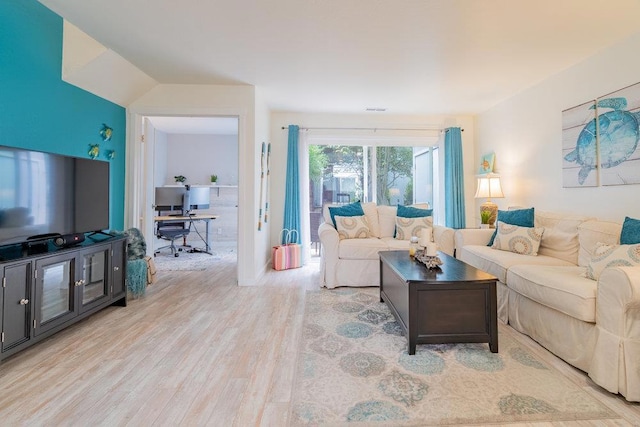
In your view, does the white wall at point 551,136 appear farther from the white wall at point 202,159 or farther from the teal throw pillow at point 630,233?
the white wall at point 202,159

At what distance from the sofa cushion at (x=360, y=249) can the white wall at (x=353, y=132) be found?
5.22 feet

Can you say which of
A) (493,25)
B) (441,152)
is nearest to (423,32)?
(493,25)

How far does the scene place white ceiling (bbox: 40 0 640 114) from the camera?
2115mm

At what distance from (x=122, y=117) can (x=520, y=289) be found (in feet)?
14.3

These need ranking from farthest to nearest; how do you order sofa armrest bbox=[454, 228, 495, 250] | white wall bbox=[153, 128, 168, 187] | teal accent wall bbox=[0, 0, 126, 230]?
white wall bbox=[153, 128, 168, 187], sofa armrest bbox=[454, 228, 495, 250], teal accent wall bbox=[0, 0, 126, 230]

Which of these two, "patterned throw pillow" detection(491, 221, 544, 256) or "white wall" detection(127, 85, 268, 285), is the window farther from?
"patterned throw pillow" detection(491, 221, 544, 256)

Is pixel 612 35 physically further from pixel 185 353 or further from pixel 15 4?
pixel 15 4

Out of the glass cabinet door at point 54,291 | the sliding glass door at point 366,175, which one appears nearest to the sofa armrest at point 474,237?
the sliding glass door at point 366,175

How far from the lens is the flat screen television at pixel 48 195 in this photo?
1.88 meters

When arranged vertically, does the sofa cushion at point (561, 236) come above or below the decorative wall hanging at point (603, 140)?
below

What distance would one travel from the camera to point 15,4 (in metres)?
2.08

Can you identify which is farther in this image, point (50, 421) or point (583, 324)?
point (583, 324)

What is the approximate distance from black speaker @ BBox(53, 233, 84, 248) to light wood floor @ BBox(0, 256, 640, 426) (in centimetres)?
70

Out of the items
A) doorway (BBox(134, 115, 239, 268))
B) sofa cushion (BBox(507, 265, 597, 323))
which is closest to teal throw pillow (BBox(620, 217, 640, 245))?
sofa cushion (BBox(507, 265, 597, 323))
